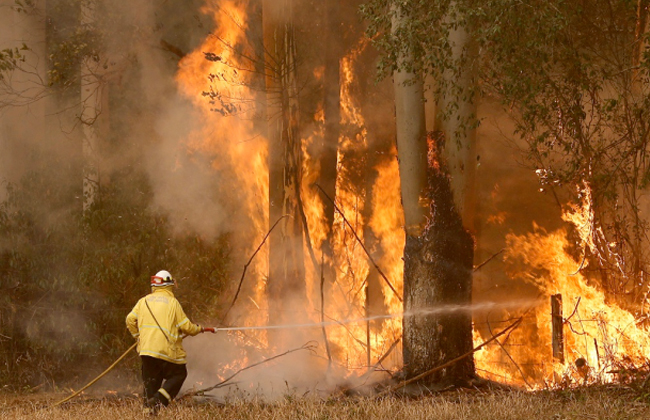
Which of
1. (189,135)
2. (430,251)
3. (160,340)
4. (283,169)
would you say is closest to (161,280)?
(160,340)

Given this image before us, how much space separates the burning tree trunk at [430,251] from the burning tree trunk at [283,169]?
4.16 metres

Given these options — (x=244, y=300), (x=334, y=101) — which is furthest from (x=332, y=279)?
(x=334, y=101)

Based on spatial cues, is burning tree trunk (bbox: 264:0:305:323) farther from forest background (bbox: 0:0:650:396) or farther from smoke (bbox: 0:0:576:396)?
forest background (bbox: 0:0:650:396)

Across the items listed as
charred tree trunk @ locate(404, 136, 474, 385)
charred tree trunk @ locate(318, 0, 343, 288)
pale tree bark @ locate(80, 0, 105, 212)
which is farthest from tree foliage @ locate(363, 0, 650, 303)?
pale tree bark @ locate(80, 0, 105, 212)

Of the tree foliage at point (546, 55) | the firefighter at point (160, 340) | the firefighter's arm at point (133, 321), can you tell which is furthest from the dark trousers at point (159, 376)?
the tree foliage at point (546, 55)

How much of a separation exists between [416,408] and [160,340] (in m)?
2.72

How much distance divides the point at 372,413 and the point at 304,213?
6.49 meters

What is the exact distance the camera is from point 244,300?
49.3 feet

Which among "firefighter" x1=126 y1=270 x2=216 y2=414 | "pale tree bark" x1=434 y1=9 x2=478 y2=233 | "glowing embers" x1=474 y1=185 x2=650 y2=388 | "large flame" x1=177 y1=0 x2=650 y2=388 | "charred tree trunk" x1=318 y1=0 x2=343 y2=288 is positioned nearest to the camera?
"firefighter" x1=126 y1=270 x2=216 y2=414

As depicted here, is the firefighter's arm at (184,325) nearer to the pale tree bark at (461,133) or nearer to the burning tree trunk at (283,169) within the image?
the pale tree bark at (461,133)

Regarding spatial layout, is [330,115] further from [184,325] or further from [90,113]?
[184,325]

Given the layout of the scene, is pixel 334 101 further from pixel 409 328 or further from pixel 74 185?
pixel 409 328

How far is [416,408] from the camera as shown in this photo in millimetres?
7730

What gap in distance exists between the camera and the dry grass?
7.41 metres
